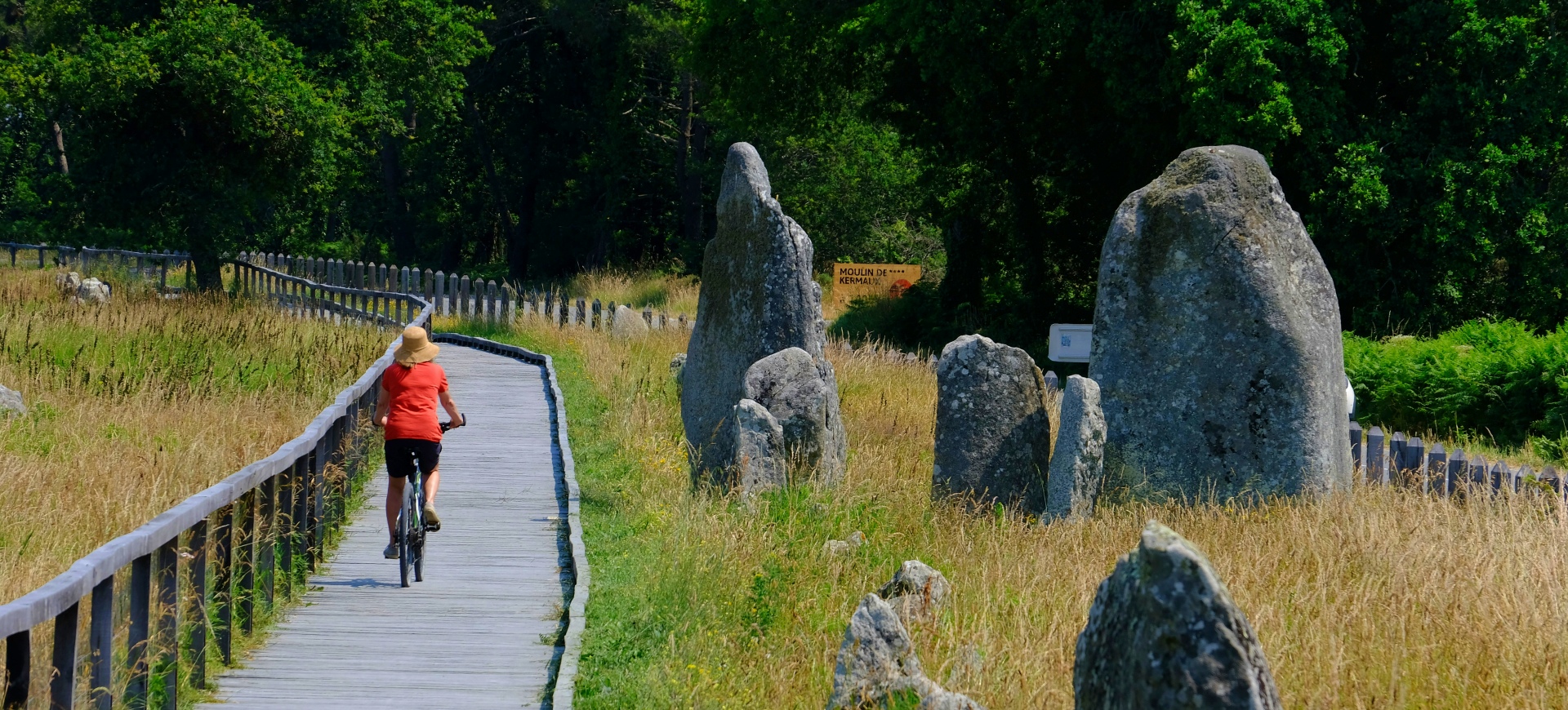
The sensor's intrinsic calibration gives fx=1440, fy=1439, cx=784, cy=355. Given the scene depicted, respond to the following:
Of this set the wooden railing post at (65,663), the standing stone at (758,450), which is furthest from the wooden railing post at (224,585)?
the standing stone at (758,450)

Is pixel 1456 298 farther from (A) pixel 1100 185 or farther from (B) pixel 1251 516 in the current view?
(B) pixel 1251 516

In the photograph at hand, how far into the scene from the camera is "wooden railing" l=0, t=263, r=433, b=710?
15.9 feet

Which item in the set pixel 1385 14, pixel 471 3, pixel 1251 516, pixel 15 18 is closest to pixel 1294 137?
pixel 1385 14

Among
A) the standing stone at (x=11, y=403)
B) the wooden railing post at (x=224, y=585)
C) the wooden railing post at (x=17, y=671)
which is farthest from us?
the standing stone at (x=11, y=403)

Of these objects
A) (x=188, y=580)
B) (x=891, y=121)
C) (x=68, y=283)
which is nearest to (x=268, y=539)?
(x=188, y=580)

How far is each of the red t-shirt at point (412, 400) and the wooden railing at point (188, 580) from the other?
49cm

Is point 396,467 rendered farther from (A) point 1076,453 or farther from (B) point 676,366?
(B) point 676,366

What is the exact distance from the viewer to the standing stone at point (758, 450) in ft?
32.6

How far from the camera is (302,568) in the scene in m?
8.85

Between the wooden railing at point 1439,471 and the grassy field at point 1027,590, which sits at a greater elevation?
the wooden railing at point 1439,471

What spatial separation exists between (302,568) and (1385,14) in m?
19.1

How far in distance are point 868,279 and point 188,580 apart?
26.9 m

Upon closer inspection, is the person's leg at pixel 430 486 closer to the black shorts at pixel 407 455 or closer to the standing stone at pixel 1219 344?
the black shorts at pixel 407 455

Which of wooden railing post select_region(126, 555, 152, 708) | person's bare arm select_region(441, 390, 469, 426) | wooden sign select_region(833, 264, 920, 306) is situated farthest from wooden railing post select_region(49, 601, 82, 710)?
wooden sign select_region(833, 264, 920, 306)
